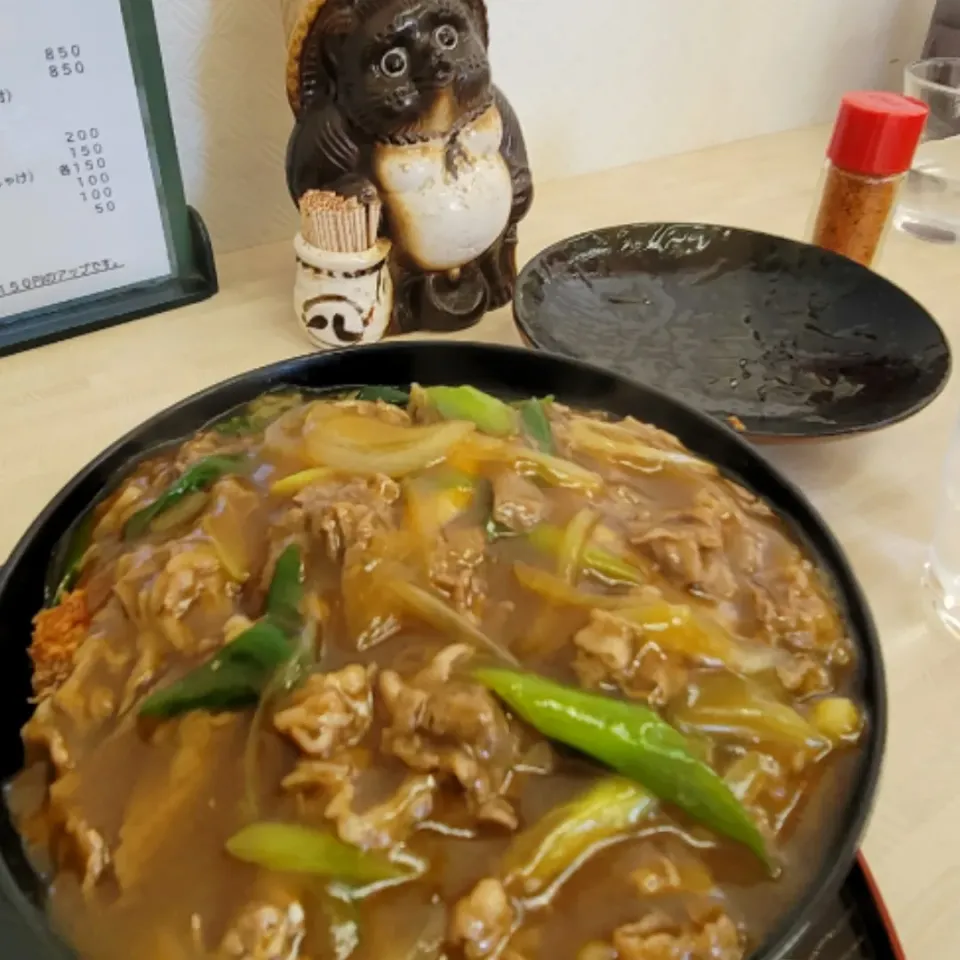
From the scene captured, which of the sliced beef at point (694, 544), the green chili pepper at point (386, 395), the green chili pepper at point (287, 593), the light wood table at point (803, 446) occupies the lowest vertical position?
the light wood table at point (803, 446)

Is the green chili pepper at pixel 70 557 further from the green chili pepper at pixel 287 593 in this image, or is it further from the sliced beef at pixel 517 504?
the sliced beef at pixel 517 504

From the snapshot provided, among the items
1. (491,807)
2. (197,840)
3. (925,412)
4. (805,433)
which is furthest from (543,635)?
(925,412)

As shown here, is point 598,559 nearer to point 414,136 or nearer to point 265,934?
point 265,934

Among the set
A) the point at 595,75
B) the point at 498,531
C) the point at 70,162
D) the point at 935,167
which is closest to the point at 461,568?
the point at 498,531

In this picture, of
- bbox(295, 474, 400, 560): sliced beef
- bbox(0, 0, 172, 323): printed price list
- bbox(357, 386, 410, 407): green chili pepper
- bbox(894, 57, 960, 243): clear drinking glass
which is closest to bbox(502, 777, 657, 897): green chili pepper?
bbox(295, 474, 400, 560): sliced beef

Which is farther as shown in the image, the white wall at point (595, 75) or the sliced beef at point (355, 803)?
the white wall at point (595, 75)

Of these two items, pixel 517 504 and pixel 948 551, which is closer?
pixel 517 504

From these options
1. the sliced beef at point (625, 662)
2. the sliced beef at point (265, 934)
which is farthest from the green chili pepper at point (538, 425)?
the sliced beef at point (265, 934)
